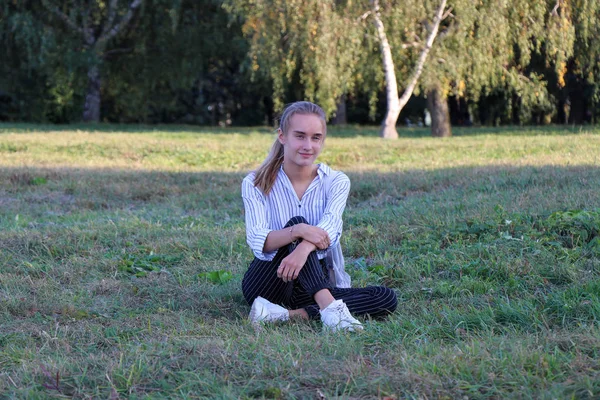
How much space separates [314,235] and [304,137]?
0.64 m

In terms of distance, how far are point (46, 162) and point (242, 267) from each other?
802cm

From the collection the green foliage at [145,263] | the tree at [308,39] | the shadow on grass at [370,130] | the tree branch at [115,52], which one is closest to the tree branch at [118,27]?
the tree branch at [115,52]

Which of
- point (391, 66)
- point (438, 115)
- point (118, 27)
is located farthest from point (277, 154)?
point (118, 27)

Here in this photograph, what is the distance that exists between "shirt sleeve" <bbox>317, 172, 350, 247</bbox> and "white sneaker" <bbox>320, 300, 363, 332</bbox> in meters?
0.39

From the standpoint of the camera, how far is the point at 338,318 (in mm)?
4230

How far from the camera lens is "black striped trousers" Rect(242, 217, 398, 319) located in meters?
4.46

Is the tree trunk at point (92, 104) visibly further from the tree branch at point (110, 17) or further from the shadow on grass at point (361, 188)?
the shadow on grass at point (361, 188)

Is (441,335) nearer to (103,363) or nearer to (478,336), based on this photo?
(478,336)

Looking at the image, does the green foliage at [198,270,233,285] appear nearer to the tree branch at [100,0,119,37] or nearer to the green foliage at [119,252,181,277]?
the green foliage at [119,252,181,277]

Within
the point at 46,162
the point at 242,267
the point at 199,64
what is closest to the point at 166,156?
the point at 46,162

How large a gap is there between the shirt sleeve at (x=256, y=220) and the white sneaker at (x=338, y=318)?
51cm

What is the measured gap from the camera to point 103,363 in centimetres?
360

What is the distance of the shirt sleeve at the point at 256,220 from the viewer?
4539 millimetres

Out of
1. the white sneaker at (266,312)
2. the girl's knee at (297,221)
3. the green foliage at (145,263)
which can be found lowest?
the green foliage at (145,263)
